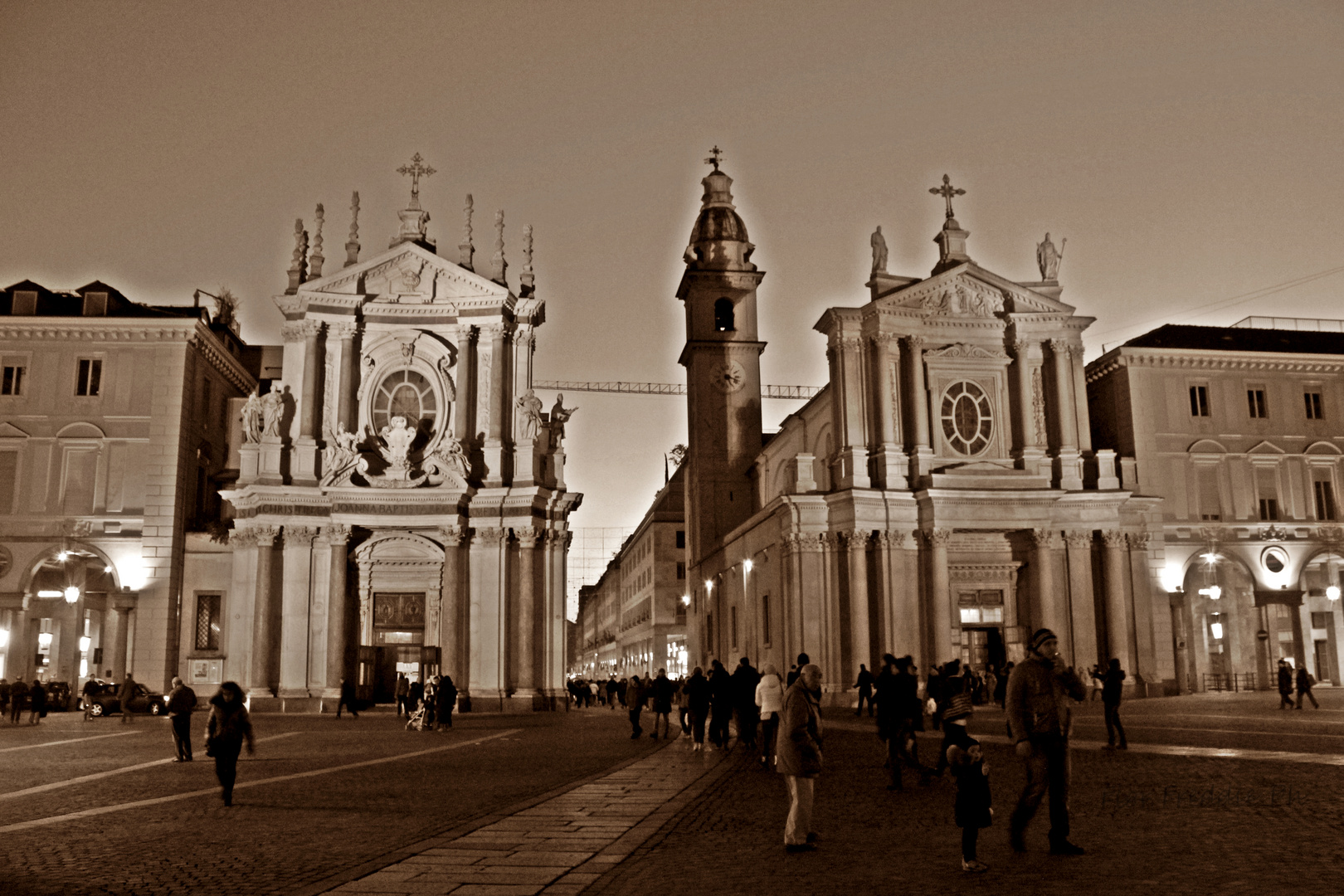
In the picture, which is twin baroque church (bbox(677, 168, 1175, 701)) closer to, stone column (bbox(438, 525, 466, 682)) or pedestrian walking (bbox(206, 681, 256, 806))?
stone column (bbox(438, 525, 466, 682))

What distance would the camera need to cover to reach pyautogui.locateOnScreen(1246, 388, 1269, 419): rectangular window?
50.3 metres

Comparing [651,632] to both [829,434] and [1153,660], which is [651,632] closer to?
[829,434]

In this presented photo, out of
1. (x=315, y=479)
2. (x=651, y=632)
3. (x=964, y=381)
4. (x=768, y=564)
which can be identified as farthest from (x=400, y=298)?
(x=651, y=632)

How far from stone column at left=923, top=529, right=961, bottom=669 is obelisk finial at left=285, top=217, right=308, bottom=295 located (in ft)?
83.0

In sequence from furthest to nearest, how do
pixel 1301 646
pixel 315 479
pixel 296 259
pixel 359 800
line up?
pixel 1301 646
pixel 296 259
pixel 315 479
pixel 359 800

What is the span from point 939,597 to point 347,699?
21.0m

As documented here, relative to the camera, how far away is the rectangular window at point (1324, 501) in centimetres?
5000

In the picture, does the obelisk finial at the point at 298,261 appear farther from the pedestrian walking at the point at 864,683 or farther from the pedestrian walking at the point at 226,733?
the pedestrian walking at the point at 226,733

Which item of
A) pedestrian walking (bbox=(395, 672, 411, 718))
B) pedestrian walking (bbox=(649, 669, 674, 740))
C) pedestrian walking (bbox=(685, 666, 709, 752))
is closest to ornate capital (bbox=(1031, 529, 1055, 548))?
pedestrian walking (bbox=(649, 669, 674, 740))

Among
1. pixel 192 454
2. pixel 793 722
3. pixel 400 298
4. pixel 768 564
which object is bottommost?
pixel 793 722

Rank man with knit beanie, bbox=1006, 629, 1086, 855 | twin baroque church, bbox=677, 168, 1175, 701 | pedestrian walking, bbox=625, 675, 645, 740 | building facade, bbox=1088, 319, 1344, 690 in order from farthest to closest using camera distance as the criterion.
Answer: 1. building facade, bbox=1088, 319, 1344, 690
2. twin baroque church, bbox=677, 168, 1175, 701
3. pedestrian walking, bbox=625, 675, 645, 740
4. man with knit beanie, bbox=1006, 629, 1086, 855

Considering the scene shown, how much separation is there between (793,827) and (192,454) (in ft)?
133

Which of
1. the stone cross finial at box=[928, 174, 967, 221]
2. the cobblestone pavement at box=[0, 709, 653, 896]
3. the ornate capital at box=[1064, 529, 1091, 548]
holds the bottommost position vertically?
the cobblestone pavement at box=[0, 709, 653, 896]

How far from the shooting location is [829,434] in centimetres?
5159
